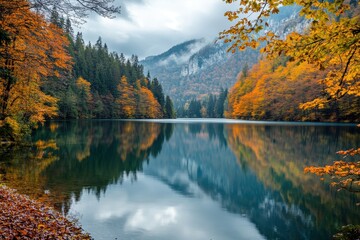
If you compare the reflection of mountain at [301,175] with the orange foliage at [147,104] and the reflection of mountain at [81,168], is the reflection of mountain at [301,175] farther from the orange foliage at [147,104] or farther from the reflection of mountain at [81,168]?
the orange foliage at [147,104]

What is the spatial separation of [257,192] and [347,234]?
21.6ft

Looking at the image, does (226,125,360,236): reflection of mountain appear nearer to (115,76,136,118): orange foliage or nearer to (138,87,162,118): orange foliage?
(115,76,136,118): orange foliage

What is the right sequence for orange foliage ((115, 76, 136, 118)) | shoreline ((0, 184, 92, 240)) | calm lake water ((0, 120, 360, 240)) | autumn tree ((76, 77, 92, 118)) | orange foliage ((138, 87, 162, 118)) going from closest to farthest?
shoreline ((0, 184, 92, 240)) < calm lake water ((0, 120, 360, 240)) < autumn tree ((76, 77, 92, 118)) < orange foliage ((115, 76, 136, 118)) < orange foliage ((138, 87, 162, 118))

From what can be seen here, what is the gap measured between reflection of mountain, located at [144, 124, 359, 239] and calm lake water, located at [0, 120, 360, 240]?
4 centimetres

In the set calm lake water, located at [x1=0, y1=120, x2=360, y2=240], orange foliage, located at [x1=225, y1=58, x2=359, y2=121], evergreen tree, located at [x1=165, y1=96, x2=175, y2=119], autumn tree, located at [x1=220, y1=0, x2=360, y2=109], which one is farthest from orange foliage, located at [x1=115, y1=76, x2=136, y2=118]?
autumn tree, located at [x1=220, y1=0, x2=360, y2=109]

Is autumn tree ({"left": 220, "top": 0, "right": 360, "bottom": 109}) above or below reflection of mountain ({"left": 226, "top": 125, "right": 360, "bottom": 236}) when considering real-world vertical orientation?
above

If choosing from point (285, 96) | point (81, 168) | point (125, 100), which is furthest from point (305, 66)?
point (125, 100)

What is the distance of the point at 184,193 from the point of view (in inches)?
582

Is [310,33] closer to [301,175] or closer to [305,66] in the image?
[301,175]

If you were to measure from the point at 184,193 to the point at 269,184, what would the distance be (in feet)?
16.1

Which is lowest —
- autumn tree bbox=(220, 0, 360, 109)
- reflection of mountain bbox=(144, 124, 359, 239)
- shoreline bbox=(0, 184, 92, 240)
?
reflection of mountain bbox=(144, 124, 359, 239)

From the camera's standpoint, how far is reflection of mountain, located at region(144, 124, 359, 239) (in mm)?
Result: 10367

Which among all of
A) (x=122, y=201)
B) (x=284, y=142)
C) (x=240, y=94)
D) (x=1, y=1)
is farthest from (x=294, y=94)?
(x=1, y=1)

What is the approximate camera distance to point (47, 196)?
11031 mm
